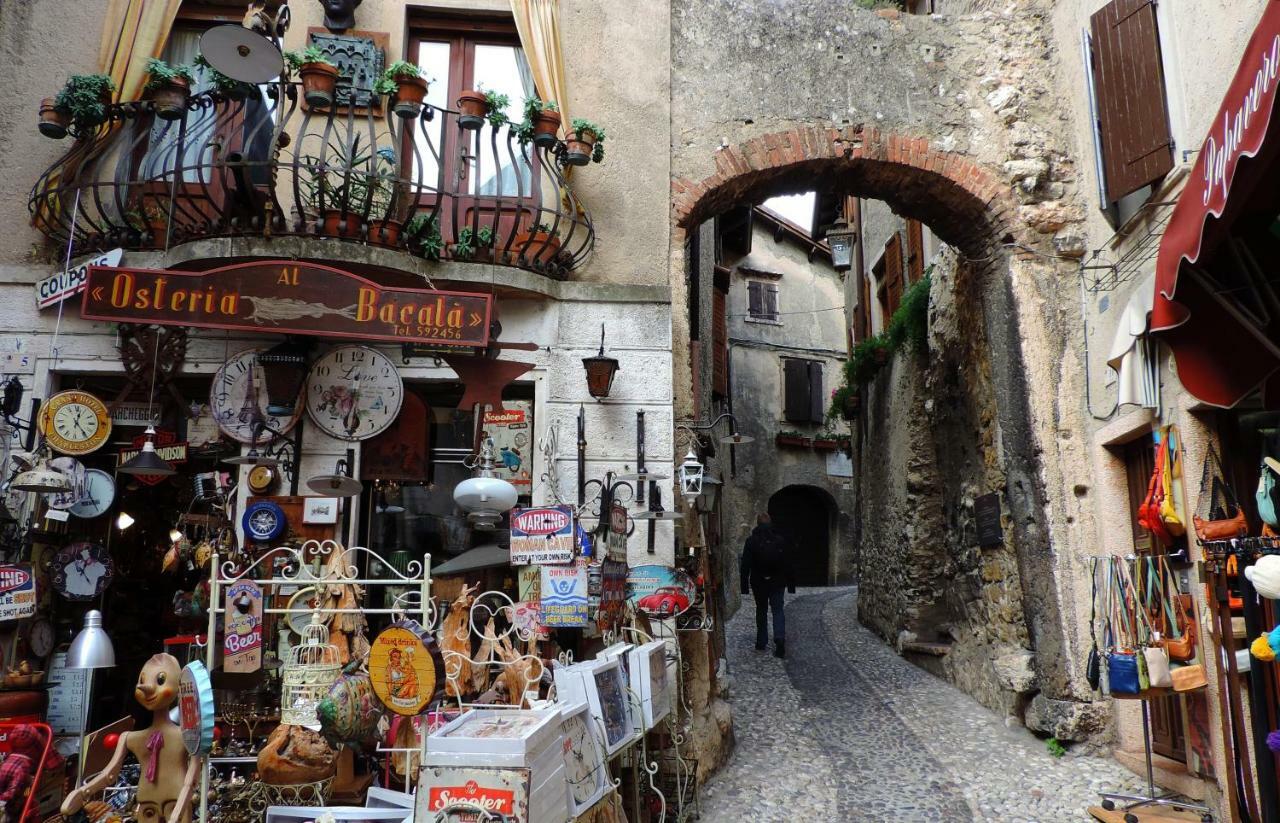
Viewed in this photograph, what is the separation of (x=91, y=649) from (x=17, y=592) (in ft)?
4.76

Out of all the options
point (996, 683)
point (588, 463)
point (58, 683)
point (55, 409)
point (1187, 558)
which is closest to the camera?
point (1187, 558)

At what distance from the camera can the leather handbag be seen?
201 inches

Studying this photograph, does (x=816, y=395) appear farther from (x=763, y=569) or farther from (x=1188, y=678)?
(x=1188, y=678)

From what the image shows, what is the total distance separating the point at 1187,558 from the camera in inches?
222

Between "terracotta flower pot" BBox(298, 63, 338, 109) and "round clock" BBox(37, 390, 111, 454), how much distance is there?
8.68 feet

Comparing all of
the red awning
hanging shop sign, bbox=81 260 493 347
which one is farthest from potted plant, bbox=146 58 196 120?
the red awning

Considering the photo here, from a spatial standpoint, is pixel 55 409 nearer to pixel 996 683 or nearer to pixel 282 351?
pixel 282 351

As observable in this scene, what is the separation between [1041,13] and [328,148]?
6183mm

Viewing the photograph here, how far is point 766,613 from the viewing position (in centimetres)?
1102

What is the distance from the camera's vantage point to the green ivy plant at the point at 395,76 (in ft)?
21.1

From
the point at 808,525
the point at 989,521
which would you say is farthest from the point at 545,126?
the point at 808,525

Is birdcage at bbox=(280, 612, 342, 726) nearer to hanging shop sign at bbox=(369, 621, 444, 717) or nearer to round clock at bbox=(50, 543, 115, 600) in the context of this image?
hanging shop sign at bbox=(369, 621, 444, 717)

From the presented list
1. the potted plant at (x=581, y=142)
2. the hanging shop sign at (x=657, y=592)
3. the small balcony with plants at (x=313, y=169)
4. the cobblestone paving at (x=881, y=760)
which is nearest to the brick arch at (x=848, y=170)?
the potted plant at (x=581, y=142)

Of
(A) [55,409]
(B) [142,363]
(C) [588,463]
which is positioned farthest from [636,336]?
(A) [55,409]
